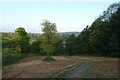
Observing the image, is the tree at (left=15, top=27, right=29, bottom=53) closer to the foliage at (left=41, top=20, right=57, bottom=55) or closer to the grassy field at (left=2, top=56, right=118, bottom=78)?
the foliage at (left=41, top=20, right=57, bottom=55)

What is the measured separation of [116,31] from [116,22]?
53.2 inches

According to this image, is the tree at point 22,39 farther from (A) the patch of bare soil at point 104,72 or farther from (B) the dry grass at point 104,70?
(A) the patch of bare soil at point 104,72

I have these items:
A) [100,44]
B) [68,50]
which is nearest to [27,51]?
[68,50]

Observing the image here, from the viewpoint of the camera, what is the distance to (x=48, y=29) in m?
33.6

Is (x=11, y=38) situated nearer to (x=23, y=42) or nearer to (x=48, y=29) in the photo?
(x=23, y=42)

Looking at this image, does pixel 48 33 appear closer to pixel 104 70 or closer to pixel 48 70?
pixel 48 70

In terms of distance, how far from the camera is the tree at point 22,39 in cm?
4578

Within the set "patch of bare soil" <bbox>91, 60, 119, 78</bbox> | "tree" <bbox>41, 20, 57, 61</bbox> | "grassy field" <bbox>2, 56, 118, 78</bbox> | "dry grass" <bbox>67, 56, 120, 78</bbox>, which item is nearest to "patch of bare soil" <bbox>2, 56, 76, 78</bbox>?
"grassy field" <bbox>2, 56, 118, 78</bbox>

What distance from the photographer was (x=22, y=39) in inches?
1829

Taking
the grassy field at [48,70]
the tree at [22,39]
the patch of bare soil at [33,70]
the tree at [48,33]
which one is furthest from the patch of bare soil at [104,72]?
the tree at [22,39]

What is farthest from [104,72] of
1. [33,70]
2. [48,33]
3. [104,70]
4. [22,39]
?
[22,39]

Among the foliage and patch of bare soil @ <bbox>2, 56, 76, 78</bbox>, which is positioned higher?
the foliage

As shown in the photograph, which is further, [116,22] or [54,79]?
[116,22]

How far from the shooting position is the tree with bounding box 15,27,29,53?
45781mm
